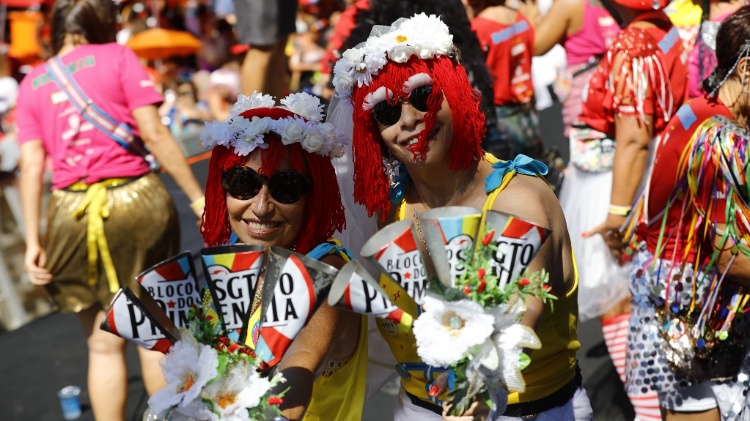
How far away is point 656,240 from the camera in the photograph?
3.18m

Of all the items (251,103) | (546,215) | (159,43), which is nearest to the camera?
(546,215)

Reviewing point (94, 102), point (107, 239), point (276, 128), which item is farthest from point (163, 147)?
point (276, 128)

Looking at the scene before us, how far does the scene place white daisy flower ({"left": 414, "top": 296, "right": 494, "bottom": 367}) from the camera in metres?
1.78

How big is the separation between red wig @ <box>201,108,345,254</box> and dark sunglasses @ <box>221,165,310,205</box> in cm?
2

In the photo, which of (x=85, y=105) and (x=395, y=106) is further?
(x=85, y=105)

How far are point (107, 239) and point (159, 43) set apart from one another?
7.14 metres

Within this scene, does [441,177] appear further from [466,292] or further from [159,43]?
[159,43]

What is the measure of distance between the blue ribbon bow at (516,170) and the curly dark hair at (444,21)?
1460mm

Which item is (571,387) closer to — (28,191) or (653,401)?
(653,401)

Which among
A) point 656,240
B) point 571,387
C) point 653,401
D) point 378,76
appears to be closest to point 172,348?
point 378,76

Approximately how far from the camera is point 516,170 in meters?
2.38

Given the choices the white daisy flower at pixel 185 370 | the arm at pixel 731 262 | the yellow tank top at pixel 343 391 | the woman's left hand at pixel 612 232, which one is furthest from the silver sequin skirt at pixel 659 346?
the white daisy flower at pixel 185 370

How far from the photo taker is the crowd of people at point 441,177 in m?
2.36

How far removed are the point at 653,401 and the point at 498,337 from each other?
1.83 m
